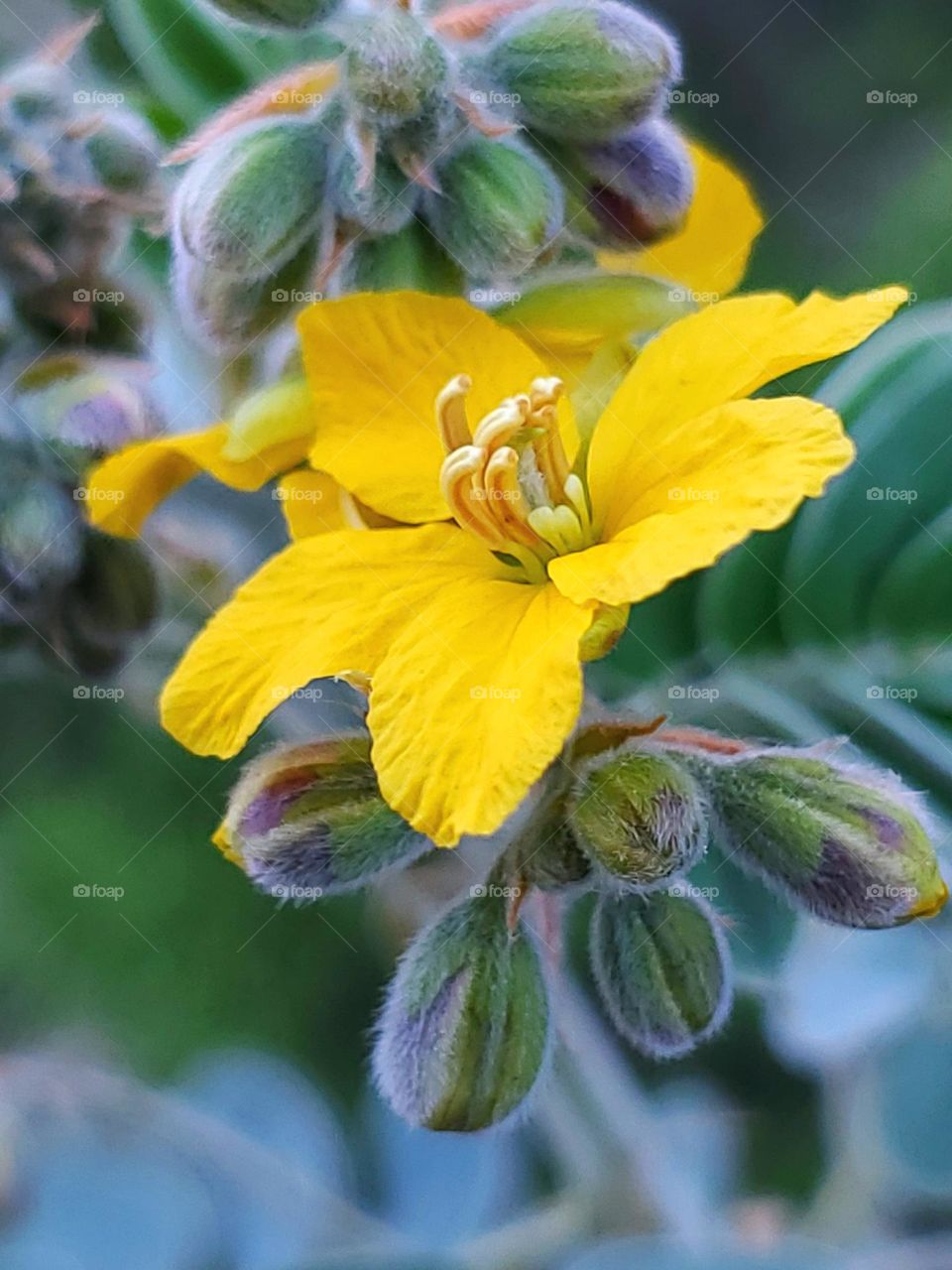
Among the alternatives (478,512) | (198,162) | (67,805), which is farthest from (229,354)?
(67,805)

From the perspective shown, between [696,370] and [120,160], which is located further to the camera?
[120,160]

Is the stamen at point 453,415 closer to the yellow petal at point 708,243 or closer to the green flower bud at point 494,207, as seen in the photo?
the green flower bud at point 494,207

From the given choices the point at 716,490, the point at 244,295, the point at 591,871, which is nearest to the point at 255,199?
the point at 244,295

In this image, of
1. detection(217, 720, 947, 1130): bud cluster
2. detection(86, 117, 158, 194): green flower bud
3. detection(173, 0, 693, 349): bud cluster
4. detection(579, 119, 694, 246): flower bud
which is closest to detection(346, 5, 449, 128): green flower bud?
detection(173, 0, 693, 349): bud cluster

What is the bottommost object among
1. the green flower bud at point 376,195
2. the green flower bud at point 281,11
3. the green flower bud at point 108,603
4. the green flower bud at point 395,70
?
the green flower bud at point 108,603

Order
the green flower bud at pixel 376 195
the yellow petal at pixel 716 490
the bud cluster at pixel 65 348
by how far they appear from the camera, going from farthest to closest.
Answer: the bud cluster at pixel 65 348 < the green flower bud at pixel 376 195 < the yellow petal at pixel 716 490

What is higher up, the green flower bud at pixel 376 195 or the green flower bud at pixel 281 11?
the green flower bud at pixel 281 11

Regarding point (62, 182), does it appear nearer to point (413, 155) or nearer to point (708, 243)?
point (413, 155)

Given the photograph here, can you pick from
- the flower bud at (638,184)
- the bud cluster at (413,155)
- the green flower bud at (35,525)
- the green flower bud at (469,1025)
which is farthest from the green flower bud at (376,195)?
the green flower bud at (469,1025)

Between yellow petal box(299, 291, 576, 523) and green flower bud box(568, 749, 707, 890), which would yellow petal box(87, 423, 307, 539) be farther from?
green flower bud box(568, 749, 707, 890)
